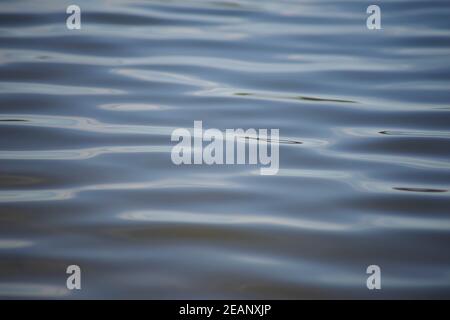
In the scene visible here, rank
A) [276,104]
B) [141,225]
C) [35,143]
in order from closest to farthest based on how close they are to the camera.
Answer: [141,225], [35,143], [276,104]

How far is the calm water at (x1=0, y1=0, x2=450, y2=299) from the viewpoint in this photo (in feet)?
5.84

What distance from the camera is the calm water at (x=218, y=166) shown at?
1780 millimetres

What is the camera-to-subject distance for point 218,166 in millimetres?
2391

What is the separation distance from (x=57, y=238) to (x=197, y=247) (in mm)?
366

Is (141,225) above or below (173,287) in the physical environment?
above

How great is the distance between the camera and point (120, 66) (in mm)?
3354

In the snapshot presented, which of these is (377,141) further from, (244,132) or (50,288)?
(50,288)
